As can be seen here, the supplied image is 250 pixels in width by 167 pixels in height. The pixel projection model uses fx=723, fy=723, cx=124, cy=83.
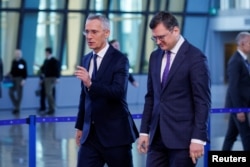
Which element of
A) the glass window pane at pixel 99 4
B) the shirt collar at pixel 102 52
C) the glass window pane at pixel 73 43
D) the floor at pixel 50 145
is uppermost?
the glass window pane at pixel 99 4

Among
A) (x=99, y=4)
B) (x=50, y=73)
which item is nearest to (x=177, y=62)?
(x=50, y=73)

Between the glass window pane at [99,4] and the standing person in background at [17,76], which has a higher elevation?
the glass window pane at [99,4]

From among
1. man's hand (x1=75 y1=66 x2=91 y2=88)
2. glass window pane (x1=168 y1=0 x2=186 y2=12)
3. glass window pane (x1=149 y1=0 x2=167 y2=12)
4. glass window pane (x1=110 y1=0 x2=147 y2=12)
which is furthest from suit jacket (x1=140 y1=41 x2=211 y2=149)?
glass window pane (x1=168 y1=0 x2=186 y2=12)

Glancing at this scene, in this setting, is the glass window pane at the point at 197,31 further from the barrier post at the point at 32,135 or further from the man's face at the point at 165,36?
the man's face at the point at 165,36

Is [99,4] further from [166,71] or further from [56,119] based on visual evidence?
[166,71]

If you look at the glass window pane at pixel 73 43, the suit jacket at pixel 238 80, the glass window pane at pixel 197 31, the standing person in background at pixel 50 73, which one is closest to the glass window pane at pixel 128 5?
the glass window pane at pixel 73 43

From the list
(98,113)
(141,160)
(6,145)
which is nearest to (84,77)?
(98,113)

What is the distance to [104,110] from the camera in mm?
5844

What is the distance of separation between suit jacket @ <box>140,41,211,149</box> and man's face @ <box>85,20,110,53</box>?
0.70m

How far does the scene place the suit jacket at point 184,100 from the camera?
5141 millimetres

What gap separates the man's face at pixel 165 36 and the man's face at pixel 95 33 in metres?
0.66

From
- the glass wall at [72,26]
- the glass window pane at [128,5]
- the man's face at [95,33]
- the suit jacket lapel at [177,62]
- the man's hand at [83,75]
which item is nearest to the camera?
the suit jacket lapel at [177,62]

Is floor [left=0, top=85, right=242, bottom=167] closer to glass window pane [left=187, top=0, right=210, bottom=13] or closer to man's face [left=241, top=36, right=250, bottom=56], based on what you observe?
man's face [left=241, top=36, right=250, bottom=56]

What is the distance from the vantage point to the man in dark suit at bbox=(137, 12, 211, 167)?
5121 mm
